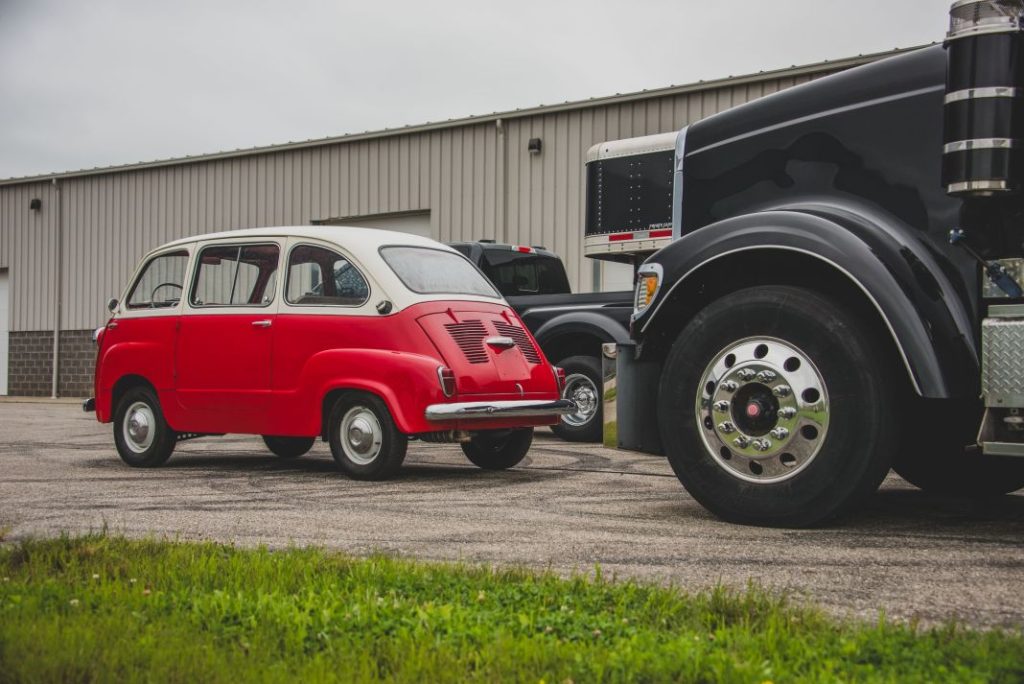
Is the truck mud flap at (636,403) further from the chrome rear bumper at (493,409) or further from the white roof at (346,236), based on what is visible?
the white roof at (346,236)

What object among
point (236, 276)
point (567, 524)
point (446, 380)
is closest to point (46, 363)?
point (236, 276)

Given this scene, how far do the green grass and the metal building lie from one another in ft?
34.4

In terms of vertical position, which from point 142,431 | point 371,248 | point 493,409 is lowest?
point 142,431

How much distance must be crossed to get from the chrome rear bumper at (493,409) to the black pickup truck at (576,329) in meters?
2.79

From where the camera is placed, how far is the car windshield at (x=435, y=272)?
795 centimetres

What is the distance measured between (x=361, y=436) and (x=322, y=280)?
1228mm

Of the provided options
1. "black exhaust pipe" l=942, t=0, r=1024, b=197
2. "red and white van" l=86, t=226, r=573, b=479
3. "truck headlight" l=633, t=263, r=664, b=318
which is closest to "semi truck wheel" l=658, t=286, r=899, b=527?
"truck headlight" l=633, t=263, r=664, b=318

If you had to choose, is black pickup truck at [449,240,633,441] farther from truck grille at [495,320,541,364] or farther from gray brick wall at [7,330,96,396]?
gray brick wall at [7,330,96,396]

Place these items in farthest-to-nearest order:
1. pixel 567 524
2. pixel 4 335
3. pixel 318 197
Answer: pixel 4 335, pixel 318 197, pixel 567 524

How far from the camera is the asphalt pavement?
394 cm

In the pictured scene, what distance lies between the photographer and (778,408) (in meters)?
4.84

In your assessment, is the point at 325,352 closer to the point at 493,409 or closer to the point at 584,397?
the point at 493,409

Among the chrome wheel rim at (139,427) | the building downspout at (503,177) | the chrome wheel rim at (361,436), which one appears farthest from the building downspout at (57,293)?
the chrome wheel rim at (361,436)

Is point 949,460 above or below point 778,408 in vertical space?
below
